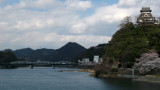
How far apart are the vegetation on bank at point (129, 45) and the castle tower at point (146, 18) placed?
9.64 ft

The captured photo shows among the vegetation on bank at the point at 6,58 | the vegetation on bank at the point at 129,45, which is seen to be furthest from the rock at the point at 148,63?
the vegetation on bank at the point at 6,58

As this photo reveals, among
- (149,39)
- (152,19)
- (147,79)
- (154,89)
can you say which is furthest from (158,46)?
(154,89)

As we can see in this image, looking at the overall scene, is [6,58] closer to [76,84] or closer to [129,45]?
[129,45]

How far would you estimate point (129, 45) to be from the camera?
58.6 meters

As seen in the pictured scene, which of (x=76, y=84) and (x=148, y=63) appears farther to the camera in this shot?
(x=148, y=63)

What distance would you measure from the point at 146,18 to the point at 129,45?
1710 cm

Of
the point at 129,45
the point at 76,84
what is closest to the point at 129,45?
the point at 129,45

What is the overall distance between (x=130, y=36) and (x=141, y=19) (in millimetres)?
11936

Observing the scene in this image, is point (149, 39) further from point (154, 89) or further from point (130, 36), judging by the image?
point (154, 89)

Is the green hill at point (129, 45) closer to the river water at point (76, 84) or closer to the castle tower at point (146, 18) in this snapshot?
the castle tower at point (146, 18)

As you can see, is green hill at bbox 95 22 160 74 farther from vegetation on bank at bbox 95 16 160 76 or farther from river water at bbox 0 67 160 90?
river water at bbox 0 67 160 90

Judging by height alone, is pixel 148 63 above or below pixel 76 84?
above

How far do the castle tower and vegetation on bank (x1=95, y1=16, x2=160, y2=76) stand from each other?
9.64 ft

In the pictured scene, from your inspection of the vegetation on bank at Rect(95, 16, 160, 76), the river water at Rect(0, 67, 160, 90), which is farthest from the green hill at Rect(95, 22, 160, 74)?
the river water at Rect(0, 67, 160, 90)
